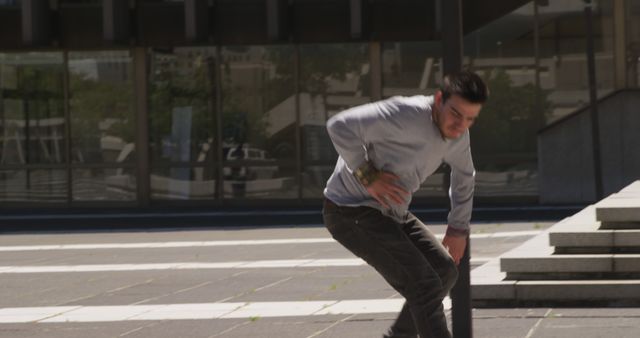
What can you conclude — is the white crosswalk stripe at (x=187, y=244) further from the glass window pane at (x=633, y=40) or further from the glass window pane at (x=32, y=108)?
the glass window pane at (x=32, y=108)

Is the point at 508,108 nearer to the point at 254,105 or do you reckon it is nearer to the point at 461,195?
the point at 254,105

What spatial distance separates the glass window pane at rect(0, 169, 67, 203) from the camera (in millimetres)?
25547

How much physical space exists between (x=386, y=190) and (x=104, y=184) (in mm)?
20093

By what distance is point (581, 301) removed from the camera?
9.93 m

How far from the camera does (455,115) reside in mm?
5652

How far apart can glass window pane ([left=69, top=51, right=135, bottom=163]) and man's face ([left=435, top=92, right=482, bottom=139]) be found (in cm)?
1979

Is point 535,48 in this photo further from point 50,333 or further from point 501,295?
point 50,333

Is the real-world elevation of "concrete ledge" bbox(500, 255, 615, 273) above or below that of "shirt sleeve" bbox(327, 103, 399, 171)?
below

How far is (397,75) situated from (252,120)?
2759 mm

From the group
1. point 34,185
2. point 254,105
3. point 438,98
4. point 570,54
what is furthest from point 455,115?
point 34,185

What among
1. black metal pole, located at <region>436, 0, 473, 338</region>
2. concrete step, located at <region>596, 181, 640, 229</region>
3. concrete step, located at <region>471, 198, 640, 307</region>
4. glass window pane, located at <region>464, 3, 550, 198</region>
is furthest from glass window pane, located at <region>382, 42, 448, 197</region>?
black metal pole, located at <region>436, 0, 473, 338</region>

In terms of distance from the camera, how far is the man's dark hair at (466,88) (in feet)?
18.2

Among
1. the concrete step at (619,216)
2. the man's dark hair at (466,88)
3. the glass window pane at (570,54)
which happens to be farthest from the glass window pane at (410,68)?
the man's dark hair at (466,88)

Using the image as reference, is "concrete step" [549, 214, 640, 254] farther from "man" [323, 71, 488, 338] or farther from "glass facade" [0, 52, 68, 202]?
"glass facade" [0, 52, 68, 202]
